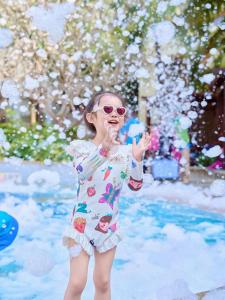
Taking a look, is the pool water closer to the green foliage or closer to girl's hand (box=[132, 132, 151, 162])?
girl's hand (box=[132, 132, 151, 162])

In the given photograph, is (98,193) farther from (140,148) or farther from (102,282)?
(102,282)

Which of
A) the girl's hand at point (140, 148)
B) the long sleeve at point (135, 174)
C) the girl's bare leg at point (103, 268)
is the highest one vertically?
the girl's hand at point (140, 148)

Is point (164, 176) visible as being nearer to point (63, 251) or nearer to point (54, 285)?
point (63, 251)

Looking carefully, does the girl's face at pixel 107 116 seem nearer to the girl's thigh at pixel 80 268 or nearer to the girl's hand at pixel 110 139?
the girl's hand at pixel 110 139

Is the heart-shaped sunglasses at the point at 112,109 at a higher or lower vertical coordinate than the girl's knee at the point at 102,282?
higher

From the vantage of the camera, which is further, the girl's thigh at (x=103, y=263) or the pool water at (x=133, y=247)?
the pool water at (x=133, y=247)

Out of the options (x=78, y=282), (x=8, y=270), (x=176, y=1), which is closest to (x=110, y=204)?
(x=78, y=282)

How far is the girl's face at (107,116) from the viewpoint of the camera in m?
2.65

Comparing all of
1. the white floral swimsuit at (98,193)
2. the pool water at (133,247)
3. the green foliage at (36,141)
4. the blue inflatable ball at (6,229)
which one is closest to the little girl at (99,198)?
the white floral swimsuit at (98,193)

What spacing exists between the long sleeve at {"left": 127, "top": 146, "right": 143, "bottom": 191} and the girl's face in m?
0.19

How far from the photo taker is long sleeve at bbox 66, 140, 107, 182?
101 inches

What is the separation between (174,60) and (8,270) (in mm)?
9530

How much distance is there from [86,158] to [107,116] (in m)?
0.23

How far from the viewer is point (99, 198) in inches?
104
